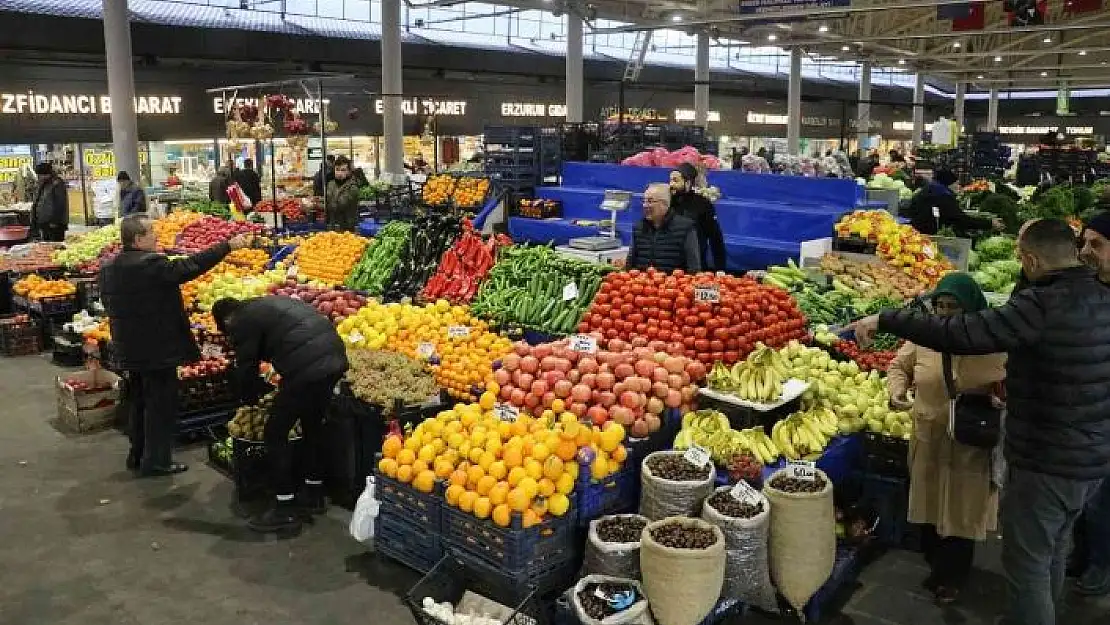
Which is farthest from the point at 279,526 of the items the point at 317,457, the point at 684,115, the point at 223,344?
the point at 684,115

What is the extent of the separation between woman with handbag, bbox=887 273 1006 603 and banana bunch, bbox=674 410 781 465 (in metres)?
0.68

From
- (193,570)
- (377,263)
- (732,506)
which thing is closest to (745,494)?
(732,506)

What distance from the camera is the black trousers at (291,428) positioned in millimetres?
5191

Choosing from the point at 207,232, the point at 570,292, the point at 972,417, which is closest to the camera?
the point at 972,417

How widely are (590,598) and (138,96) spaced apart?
47.0ft

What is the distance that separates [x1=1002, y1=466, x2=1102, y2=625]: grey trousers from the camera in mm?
3387

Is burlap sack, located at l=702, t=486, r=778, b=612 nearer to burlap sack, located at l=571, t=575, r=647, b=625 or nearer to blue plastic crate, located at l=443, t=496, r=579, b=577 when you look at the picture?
burlap sack, located at l=571, t=575, r=647, b=625

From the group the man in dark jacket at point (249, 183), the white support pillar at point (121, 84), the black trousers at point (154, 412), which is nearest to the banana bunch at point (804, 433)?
the black trousers at point (154, 412)

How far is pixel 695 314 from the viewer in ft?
17.6

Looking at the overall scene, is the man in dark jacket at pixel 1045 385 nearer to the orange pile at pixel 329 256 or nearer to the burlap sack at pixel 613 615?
the burlap sack at pixel 613 615

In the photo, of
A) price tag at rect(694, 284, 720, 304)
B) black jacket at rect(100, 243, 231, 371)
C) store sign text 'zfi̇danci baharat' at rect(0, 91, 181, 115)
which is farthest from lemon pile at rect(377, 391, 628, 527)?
store sign text 'zfi̇danci baharat' at rect(0, 91, 181, 115)

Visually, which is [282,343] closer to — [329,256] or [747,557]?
[747,557]

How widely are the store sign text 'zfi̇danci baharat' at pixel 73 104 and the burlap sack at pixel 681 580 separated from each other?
522 inches

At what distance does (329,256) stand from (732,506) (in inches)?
220
